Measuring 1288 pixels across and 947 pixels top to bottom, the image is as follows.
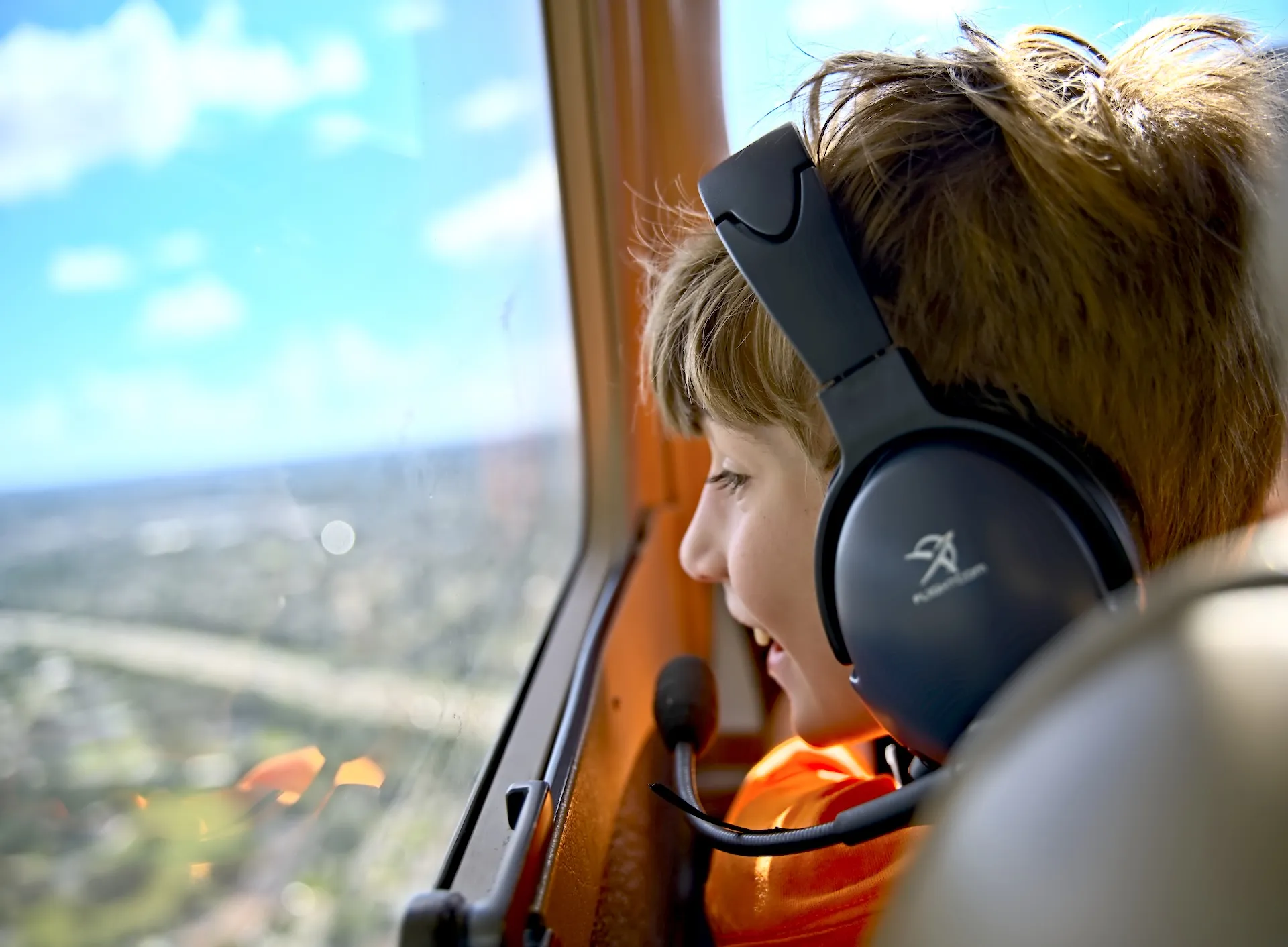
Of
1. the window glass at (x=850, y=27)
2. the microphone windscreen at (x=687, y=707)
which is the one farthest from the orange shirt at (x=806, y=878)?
the window glass at (x=850, y=27)

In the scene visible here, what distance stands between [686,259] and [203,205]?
37 cm

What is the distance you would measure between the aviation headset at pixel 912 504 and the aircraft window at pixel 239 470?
346 millimetres

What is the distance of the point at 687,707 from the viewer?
0.97 metres

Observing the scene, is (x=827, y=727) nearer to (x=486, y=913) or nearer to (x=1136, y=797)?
(x=486, y=913)

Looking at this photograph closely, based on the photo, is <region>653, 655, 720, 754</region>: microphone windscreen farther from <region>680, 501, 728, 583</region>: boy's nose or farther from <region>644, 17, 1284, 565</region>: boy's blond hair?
<region>644, 17, 1284, 565</region>: boy's blond hair

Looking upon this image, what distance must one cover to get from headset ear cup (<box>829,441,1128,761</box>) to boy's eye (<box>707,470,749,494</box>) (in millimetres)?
291

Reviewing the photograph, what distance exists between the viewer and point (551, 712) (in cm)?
95

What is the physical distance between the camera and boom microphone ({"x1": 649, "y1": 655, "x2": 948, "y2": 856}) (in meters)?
0.55

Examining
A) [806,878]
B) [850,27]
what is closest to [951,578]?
[806,878]

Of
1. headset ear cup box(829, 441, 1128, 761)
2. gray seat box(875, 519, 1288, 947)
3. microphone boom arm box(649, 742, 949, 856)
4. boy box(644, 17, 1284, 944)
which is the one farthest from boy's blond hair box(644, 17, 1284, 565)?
gray seat box(875, 519, 1288, 947)

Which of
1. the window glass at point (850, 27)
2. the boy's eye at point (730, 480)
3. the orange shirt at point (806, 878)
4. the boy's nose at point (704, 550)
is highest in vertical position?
the window glass at point (850, 27)

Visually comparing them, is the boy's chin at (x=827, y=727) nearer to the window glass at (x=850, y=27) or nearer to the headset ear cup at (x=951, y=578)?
the headset ear cup at (x=951, y=578)

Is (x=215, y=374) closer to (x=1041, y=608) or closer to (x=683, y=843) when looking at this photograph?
(x=1041, y=608)

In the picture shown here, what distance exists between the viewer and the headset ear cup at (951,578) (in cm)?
46
